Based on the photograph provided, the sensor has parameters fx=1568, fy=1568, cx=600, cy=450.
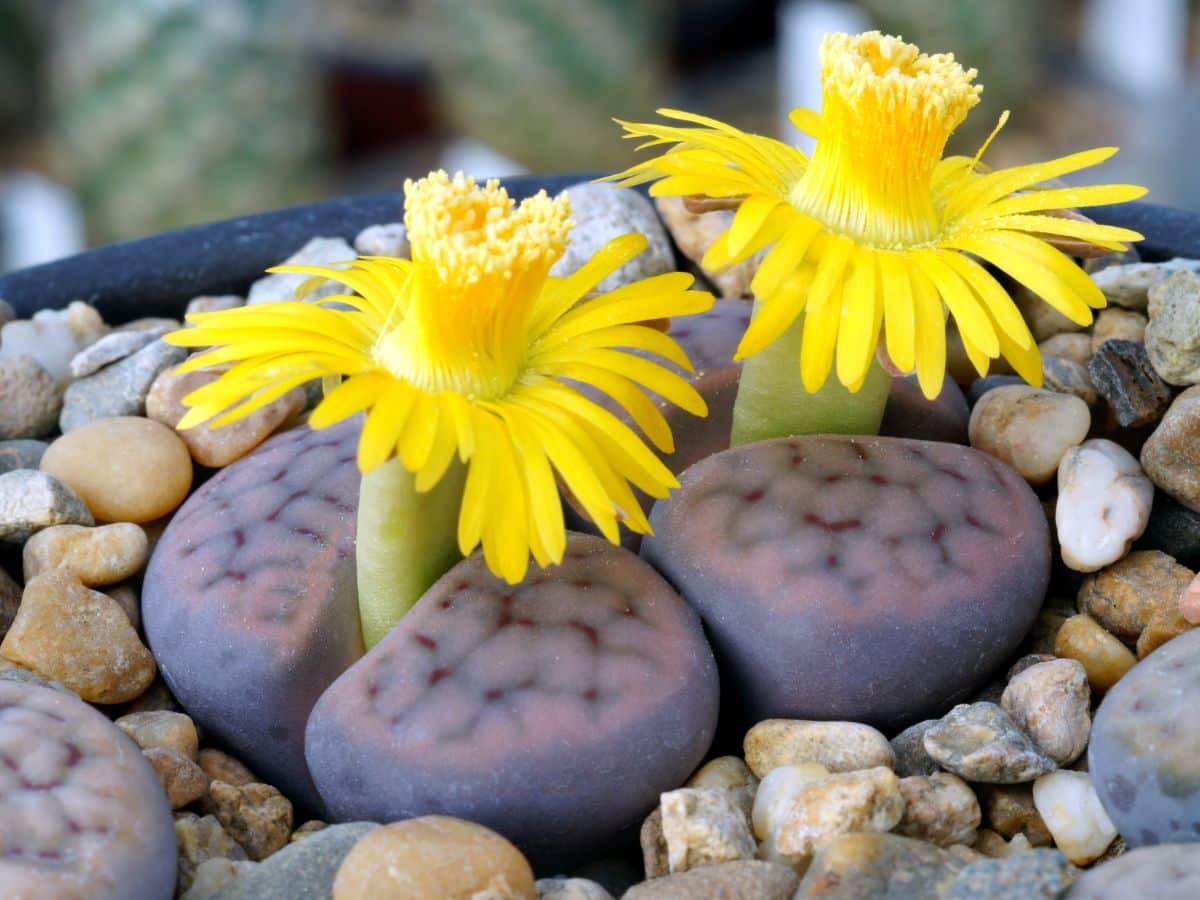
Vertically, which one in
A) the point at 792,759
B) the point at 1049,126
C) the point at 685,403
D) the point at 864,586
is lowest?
the point at 1049,126

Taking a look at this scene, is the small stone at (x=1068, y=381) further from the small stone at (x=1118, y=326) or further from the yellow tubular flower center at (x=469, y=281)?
the yellow tubular flower center at (x=469, y=281)

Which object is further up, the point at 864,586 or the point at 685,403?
the point at 685,403

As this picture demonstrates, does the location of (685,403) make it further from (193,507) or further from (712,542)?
(193,507)

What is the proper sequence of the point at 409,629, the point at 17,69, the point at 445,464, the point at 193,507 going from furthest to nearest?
the point at 17,69 → the point at 193,507 → the point at 409,629 → the point at 445,464

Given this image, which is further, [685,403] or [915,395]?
[915,395]

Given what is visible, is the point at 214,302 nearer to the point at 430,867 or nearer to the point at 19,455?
the point at 19,455

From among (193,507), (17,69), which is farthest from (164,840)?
(17,69)

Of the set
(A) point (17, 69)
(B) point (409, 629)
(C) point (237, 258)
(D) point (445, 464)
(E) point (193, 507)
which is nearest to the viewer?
(D) point (445, 464)

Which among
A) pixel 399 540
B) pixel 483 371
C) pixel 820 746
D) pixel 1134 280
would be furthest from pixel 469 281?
pixel 1134 280
